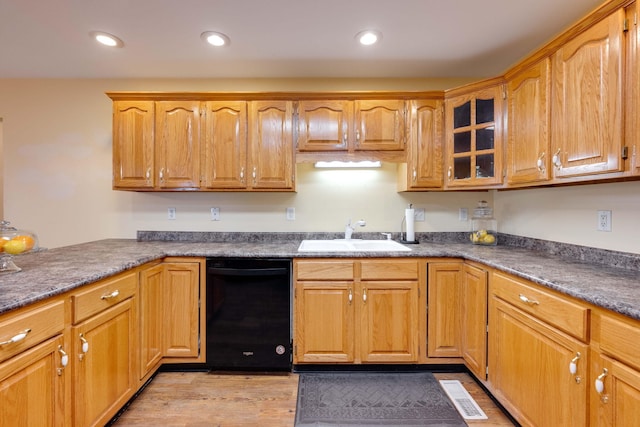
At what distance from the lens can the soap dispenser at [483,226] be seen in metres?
2.41

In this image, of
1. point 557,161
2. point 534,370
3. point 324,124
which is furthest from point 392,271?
point 324,124

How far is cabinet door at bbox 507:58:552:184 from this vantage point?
1684 mm

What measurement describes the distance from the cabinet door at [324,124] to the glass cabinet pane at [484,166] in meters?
1.02

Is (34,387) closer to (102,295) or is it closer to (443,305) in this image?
(102,295)

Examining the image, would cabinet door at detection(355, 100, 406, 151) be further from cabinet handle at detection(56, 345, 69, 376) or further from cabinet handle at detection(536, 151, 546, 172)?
cabinet handle at detection(56, 345, 69, 376)

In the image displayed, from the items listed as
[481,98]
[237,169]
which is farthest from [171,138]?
[481,98]

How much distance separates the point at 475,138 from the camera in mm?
2213

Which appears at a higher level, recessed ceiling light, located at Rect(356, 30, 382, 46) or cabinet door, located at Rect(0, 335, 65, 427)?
recessed ceiling light, located at Rect(356, 30, 382, 46)

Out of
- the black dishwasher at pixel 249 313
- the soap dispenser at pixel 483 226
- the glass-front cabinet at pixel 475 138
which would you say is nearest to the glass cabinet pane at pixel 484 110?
the glass-front cabinet at pixel 475 138

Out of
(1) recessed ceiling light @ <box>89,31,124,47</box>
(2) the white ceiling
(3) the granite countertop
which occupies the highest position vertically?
(2) the white ceiling

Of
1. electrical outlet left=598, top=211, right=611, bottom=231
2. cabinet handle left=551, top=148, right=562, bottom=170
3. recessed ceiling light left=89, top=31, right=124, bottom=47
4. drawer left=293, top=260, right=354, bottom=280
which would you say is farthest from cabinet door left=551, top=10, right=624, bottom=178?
recessed ceiling light left=89, top=31, right=124, bottom=47

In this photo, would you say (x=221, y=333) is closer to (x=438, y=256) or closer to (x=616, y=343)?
(x=438, y=256)

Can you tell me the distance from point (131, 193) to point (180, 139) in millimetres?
854

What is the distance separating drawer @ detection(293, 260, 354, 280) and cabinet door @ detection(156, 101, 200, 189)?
3.71 feet
